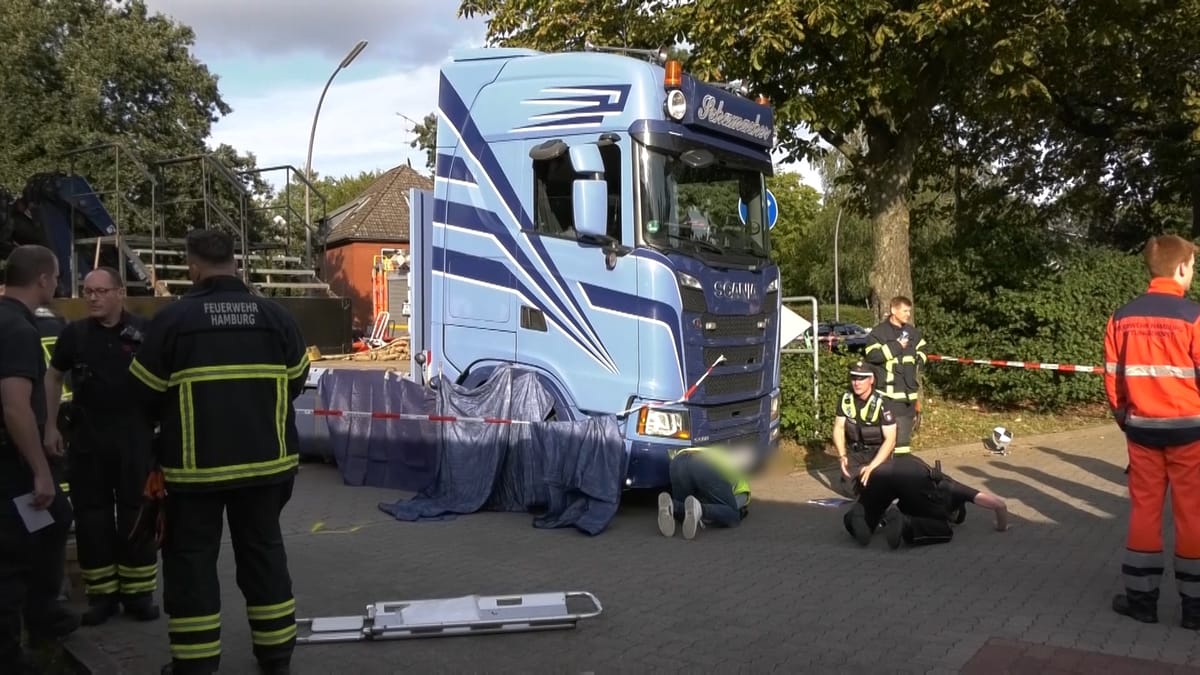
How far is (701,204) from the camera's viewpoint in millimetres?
8219

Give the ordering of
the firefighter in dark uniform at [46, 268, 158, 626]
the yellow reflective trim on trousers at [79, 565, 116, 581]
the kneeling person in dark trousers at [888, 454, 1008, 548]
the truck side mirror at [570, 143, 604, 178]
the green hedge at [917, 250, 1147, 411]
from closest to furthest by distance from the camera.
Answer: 1. the firefighter in dark uniform at [46, 268, 158, 626]
2. the yellow reflective trim on trousers at [79, 565, 116, 581]
3. the kneeling person in dark trousers at [888, 454, 1008, 548]
4. the truck side mirror at [570, 143, 604, 178]
5. the green hedge at [917, 250, 1147, 411]

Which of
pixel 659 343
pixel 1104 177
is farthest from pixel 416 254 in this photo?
pixel 1104 177

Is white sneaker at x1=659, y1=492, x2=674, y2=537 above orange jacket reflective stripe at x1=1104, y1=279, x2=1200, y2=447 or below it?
below

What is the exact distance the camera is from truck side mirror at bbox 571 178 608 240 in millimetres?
7590

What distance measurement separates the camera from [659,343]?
7.70 metres

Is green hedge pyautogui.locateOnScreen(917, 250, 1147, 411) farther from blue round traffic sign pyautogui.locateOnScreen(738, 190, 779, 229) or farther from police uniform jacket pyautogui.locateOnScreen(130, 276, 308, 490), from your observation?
police uniform jacket pyautogui.locateOnScreen(130, 276, 308, 490)

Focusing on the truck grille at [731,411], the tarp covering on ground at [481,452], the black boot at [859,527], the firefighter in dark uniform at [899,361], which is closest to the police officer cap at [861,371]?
the firefighter in dark uniform at [899,361]

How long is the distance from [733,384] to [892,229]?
6.19m

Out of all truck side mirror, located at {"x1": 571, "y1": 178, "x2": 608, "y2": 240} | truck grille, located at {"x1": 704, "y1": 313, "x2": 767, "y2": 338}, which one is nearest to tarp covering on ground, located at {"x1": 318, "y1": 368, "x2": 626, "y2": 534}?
truck grille, located at {"x1": 704, "y1": 313, "x2": 767, "y2": 338}

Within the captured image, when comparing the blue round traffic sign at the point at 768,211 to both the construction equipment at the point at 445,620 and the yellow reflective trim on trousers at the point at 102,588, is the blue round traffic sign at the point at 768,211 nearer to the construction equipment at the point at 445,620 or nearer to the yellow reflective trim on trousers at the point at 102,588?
the construction equipment at the point at 445,620

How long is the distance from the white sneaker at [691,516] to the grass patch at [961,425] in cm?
331

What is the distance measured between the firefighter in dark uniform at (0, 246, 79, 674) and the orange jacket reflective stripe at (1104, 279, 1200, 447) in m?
5.51

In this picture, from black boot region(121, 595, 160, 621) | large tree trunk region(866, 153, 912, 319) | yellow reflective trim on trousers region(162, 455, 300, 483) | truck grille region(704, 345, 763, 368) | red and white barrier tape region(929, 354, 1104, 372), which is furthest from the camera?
large tree trunk region(866, 153, 912, 319)

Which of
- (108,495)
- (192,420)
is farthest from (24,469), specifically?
(192,420)
